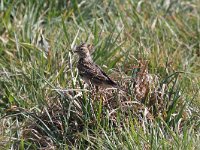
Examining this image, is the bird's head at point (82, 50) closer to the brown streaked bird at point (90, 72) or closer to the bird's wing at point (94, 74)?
the brown streaked bird at point (90, 72)

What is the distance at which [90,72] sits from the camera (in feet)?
24.3

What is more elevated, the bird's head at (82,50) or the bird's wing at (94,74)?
the bird's head at (82,50)

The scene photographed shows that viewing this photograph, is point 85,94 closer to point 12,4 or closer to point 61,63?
point 61,63

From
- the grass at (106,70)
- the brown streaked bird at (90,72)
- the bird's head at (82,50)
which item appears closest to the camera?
the grass at (106,70)

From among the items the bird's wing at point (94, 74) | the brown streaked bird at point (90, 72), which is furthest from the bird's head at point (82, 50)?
the bird's wing at point (94, 74)

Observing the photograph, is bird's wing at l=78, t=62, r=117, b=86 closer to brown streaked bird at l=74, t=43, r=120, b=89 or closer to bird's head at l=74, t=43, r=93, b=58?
brown streaked bird at l=74, t=43, r=120, b=89

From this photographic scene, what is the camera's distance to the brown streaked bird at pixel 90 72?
23.7ft

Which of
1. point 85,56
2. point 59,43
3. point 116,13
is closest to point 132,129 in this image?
point 85,56

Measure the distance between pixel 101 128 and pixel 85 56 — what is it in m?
1.02

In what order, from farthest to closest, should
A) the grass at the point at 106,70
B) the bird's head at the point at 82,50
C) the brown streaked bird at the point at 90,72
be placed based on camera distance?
the bird's head at the point at 82,50 → the brown streaked bird at the point at 90,72 → the grass at the point at 106,70

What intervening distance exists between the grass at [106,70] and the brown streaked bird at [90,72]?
0.09 meters

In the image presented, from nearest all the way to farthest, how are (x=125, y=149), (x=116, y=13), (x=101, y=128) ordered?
(x=125, y=149) → (x=101, y=128) → (x=116, y=13)

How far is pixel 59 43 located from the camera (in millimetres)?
8531

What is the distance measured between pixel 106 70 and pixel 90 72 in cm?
68
